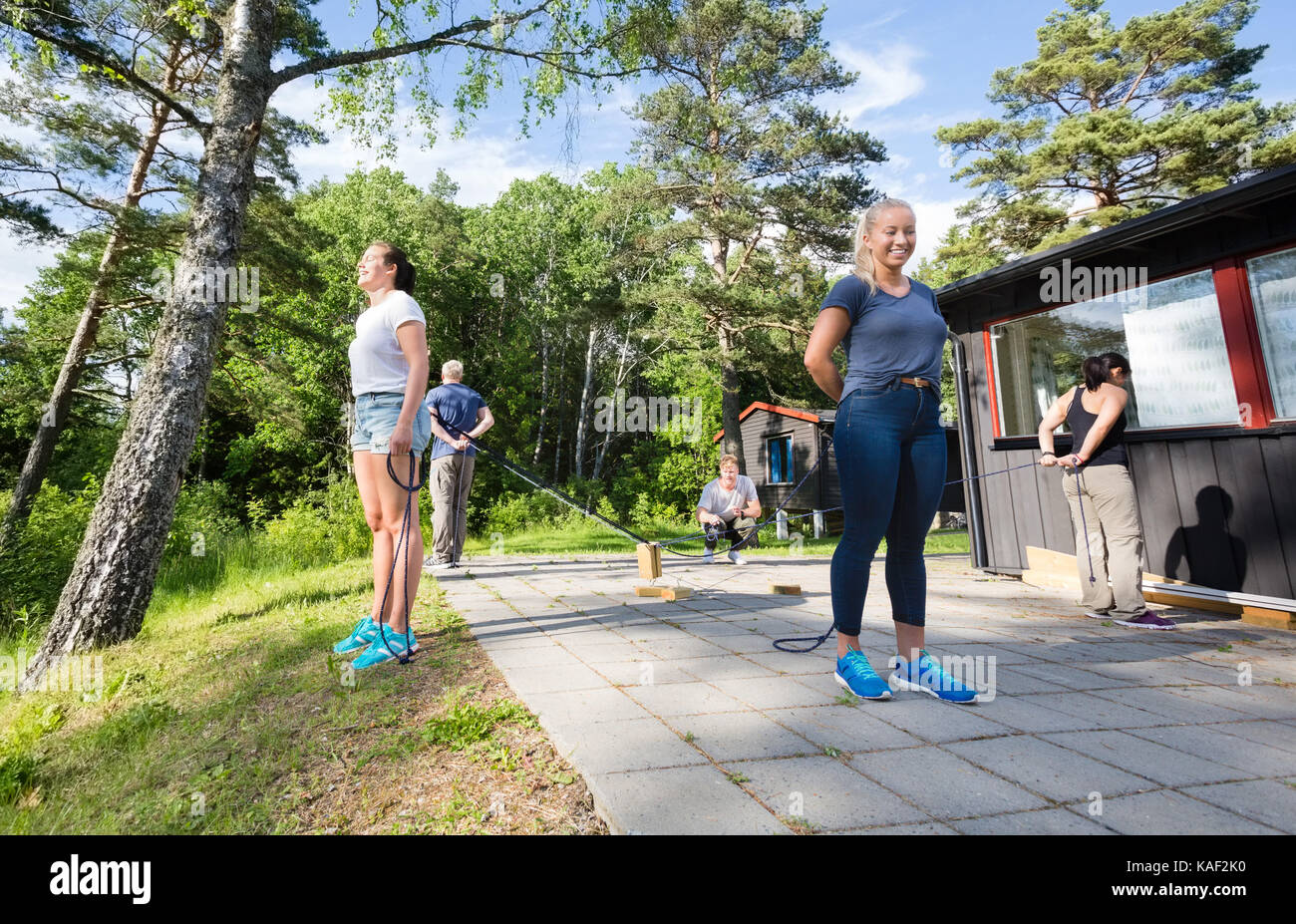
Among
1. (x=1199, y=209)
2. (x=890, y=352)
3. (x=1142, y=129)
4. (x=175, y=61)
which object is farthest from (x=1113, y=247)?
(x=1142, y=129)

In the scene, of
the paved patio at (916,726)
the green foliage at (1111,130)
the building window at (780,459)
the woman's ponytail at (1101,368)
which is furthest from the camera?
the building window at (780,459)

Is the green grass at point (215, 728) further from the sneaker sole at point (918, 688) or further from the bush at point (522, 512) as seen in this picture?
the bush at point (522, 512)

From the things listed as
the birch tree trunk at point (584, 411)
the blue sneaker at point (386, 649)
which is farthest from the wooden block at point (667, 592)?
the birch tree trunk at point (584, 411)

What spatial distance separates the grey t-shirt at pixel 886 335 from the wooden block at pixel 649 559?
127 inches

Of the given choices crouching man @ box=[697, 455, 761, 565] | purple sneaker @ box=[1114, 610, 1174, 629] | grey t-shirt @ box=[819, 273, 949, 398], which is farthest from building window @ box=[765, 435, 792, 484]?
grey t-shirt @ box=[819, 273, 949, 398]

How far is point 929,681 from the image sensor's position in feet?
8.70

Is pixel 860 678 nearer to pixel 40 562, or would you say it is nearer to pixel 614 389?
pixel 40 562

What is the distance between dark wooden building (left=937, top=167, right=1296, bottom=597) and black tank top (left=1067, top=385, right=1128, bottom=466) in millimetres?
993

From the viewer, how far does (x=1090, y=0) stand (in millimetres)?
20469

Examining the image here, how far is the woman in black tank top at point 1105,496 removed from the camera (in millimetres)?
4383

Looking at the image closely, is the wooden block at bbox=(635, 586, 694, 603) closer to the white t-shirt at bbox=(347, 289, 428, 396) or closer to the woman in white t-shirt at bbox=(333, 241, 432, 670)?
the woman in white t-shirt at bbox=(333, 241, 432, 670)

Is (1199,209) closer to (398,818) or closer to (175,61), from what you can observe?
(398,818)
